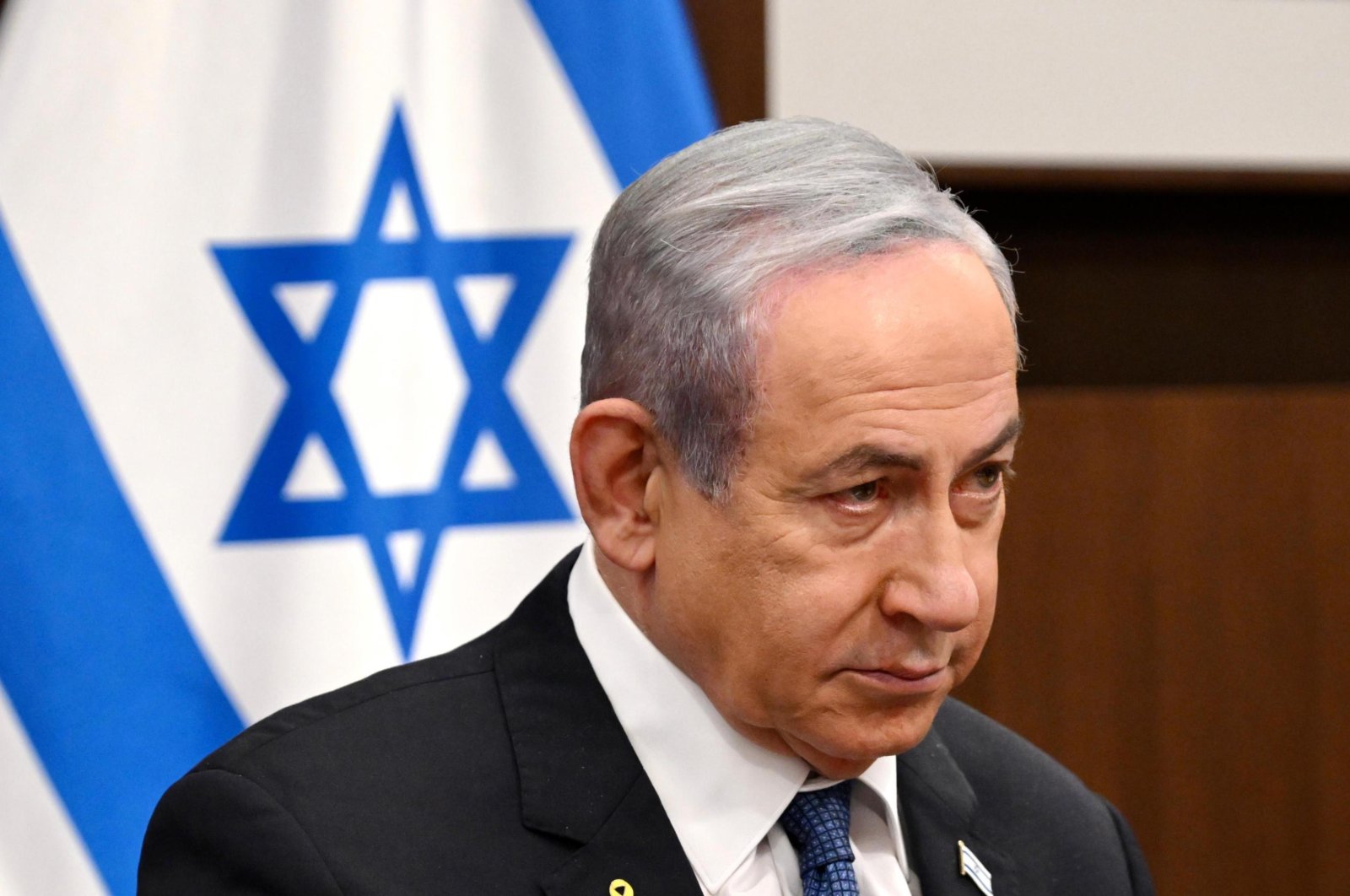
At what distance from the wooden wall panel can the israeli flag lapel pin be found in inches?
51.9

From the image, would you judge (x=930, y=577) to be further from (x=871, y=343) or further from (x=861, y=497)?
(x=871, y=343)

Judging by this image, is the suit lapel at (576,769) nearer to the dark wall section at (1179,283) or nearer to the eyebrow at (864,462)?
the eyebrow at (864,462)

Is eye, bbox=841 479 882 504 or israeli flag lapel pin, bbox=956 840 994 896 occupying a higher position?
eye, bbox=841 479 882 504

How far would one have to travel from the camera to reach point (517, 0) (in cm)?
249

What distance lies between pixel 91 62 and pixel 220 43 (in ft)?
0.64

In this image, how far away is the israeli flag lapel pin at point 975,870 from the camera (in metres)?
1.60

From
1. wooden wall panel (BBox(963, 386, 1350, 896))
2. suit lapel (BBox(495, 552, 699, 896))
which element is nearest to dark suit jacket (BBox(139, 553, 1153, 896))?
suit lapel (BBox(495, 552, 699, 896))

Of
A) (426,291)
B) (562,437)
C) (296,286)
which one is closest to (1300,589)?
(562,437)

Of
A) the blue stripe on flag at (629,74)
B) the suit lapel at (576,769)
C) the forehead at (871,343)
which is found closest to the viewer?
the forehead at (871,343)

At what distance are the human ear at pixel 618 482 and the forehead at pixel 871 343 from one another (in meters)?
0.14

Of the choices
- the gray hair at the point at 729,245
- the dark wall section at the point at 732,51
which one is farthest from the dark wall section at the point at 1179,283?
the gray hair at the point at 729,245

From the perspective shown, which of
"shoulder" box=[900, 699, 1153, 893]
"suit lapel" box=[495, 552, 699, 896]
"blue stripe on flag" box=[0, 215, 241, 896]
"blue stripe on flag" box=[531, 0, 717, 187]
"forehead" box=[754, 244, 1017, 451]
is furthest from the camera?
"blue stripe on flag" box=[531, 0, 717, 187]

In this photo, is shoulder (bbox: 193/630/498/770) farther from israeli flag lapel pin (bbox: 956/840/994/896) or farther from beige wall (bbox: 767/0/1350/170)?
beige wall (bbox: 767/0/1350/170)

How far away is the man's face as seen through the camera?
1329 mm
